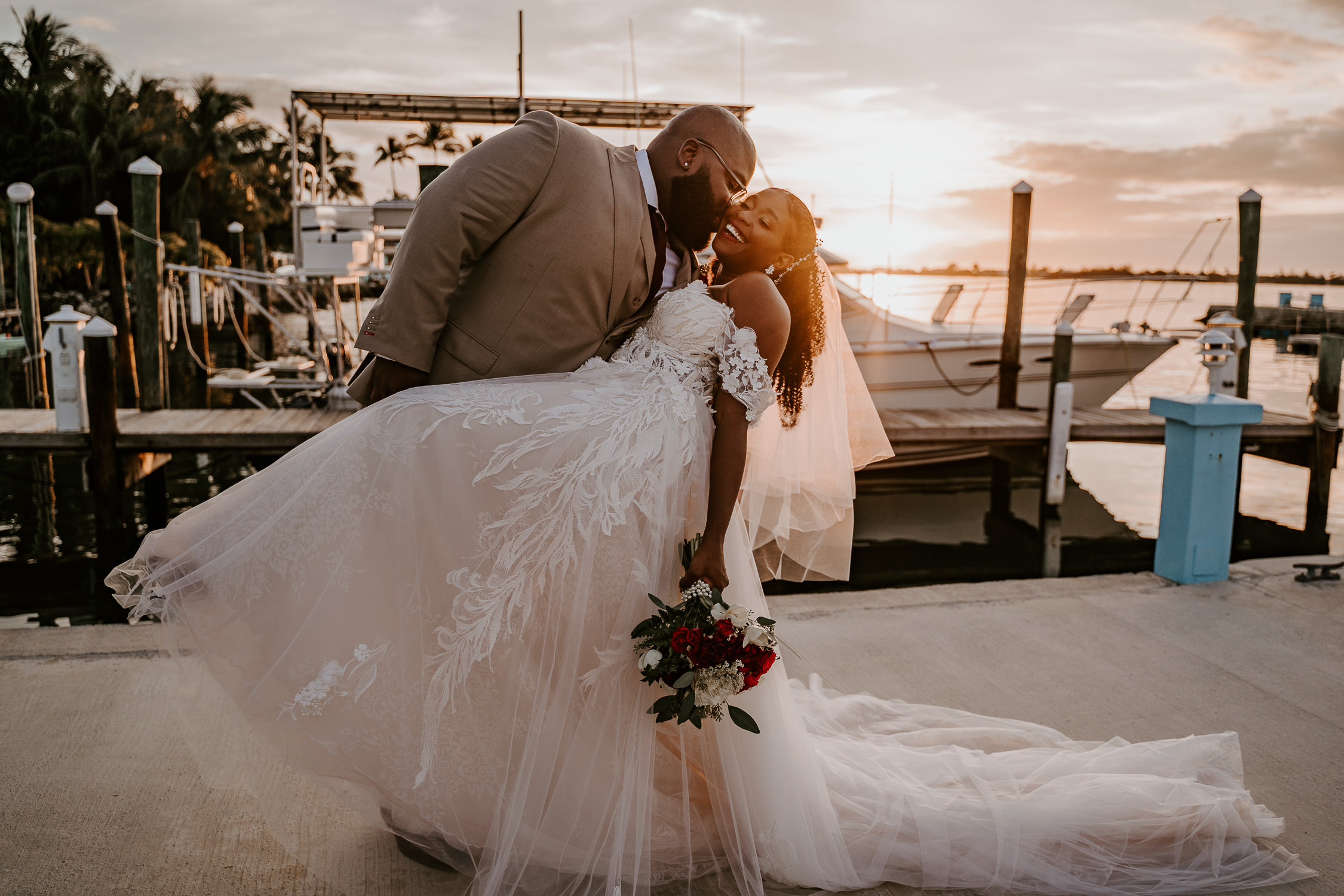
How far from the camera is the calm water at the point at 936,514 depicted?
8.12 meters

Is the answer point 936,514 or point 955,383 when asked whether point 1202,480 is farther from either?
point 955,383

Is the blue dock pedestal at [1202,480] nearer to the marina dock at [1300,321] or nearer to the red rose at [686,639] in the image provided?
the red rose at [686,639]

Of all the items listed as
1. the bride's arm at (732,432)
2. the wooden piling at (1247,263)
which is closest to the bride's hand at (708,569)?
the bride's arm at (732,432)

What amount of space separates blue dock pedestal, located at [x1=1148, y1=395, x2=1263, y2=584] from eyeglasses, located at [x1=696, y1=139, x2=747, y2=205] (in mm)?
3267

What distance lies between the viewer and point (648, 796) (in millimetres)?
2023

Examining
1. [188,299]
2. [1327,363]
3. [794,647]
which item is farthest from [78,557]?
[188,299]

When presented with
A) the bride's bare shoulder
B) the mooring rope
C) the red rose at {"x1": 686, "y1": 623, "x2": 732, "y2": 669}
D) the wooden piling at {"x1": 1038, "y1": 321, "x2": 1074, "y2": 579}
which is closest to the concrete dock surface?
the red rose at {"x1": 686, "y1": 623, "x2": 732, "y2": 669}

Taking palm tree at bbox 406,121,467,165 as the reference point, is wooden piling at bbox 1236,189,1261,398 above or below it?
below

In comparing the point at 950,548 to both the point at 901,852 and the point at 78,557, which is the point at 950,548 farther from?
the point at 78,557

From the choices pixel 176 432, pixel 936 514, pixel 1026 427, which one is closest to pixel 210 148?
pixel 176 432

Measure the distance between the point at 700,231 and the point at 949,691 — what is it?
2107 millimetres

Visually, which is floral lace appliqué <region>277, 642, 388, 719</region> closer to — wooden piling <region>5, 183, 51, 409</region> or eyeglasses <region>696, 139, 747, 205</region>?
eyeglasses <region>696, 139, 747, 205</region>

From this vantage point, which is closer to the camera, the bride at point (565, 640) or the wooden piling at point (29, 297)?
the bride at point (565, 640)

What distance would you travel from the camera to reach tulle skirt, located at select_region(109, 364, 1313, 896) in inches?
76.4
